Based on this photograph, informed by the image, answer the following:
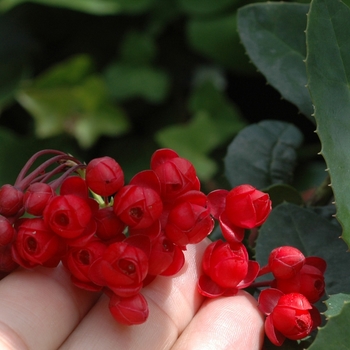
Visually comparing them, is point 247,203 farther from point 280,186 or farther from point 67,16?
point 67,16

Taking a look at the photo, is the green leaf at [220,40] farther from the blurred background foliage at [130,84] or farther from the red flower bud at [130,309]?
the red flower bud at [130,309]

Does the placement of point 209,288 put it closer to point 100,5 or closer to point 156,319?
point 156,319

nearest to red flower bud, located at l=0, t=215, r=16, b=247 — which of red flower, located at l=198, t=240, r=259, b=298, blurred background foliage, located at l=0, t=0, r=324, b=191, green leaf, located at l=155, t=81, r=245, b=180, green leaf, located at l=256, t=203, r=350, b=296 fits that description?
red flower, located at l=198, t=240, r=259, b=298

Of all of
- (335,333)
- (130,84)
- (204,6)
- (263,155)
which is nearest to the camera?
(335,333)

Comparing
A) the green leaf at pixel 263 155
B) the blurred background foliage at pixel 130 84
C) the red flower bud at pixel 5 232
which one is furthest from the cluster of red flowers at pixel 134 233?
the blurred background foliage at pixel 130 84

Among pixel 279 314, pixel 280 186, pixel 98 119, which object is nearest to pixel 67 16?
pixel 98 119

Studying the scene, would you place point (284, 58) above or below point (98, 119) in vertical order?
above

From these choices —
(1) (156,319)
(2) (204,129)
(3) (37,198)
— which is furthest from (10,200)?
(2) (204,129)
